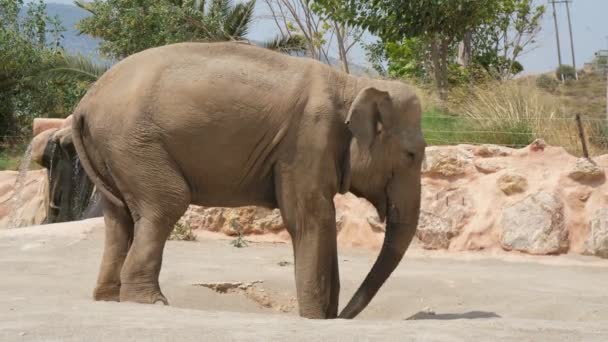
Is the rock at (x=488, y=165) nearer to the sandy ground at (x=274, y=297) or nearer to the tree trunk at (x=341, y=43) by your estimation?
the sandy ground at (x=274, y=297)

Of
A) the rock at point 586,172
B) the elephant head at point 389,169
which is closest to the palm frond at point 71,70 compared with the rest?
the rock at point 586,172

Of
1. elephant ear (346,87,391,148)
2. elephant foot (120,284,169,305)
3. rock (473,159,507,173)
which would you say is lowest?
rock (473,159,507,173)

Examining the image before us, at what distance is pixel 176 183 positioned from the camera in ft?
23.0

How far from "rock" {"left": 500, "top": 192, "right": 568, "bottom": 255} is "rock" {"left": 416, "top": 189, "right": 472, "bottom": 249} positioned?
0.58m

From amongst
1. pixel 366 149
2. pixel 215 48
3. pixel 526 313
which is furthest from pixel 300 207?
pixel 526 313

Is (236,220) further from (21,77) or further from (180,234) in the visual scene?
(21,77)

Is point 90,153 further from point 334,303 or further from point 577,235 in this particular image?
point 577,235

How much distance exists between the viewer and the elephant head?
7.21 meters

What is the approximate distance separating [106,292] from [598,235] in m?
6.01

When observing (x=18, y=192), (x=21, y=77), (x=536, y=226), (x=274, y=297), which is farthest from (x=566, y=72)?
(x=274, y=297)

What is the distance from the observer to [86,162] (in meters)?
7.31

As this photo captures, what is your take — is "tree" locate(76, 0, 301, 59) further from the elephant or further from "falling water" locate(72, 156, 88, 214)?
the elephant

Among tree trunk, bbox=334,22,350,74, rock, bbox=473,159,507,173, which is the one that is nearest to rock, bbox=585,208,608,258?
rock, bbox=473,159,507,173

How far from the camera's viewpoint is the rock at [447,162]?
1254 centimetres
